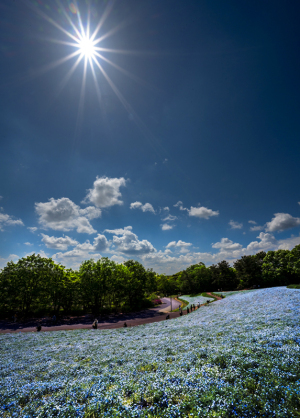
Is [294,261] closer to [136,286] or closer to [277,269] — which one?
[277,269]

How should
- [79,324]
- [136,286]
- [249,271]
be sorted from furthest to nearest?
[249,271]
[136,286]
[79,324]

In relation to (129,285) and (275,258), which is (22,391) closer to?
(129,285)

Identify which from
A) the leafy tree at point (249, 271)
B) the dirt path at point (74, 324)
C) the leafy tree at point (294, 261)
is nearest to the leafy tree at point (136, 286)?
the dirt path at point (74, 324)

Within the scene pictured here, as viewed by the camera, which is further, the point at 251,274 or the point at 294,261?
the point at 251,274

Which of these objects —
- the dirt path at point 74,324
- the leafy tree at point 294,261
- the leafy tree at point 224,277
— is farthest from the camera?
the leafy tree at point 224,277

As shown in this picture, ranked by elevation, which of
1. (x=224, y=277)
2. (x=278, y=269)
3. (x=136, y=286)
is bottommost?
(x=224, y=277)

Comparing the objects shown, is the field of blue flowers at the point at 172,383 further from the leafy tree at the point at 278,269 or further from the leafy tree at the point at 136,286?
the leafy tree at the point at 278,269

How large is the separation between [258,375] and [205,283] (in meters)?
80.8

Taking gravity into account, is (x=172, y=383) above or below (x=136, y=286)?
above

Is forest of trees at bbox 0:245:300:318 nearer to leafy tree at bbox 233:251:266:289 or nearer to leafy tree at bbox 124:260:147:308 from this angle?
leafy tree at bbox 124:260:147:308

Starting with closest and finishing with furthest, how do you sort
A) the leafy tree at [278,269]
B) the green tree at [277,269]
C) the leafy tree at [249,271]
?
1. the leafy tree at [278,269]
2. the green tree at [277,269]
3. the leafy tree at [249,271]

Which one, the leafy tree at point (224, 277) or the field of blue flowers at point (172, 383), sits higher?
the field of blue flowers at point (172, 383)

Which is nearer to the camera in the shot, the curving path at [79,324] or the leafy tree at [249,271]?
the curving path at [79,324]

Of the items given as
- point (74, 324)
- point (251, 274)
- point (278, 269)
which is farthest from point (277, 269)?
point (74, 324)
